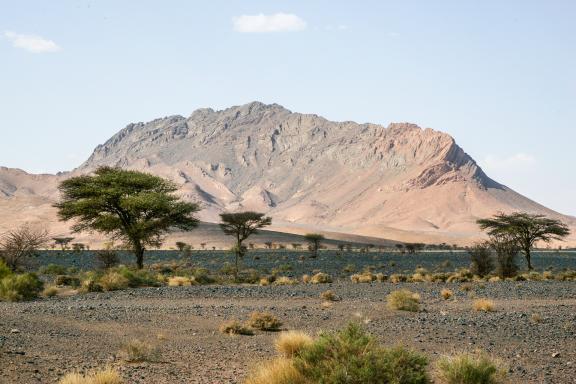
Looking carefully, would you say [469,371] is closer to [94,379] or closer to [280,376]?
[280,376]

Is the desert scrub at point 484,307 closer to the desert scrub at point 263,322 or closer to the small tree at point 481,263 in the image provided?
the desert scrub at point 263,322

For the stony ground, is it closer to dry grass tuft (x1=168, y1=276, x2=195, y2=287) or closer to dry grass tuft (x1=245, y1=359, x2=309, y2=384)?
dry grass tuft (x1=245, y1=359, x2=309, y2=384)

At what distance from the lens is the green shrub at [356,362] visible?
8.52 meters

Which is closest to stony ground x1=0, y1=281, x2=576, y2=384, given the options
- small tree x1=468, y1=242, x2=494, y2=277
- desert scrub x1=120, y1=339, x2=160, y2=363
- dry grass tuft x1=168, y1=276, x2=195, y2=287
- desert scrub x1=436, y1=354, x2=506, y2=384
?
desert scrub x1=120, y1=339, x2=160, y2=363

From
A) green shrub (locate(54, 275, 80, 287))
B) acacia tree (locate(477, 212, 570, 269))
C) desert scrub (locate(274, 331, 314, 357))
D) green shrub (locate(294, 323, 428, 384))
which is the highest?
acacia tree (locate(477, 212, 570, 269))

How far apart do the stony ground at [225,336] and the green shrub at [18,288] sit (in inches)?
37.4

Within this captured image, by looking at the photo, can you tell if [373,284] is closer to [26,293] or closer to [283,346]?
[26,293]

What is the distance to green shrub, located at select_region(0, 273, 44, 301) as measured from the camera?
23.1m

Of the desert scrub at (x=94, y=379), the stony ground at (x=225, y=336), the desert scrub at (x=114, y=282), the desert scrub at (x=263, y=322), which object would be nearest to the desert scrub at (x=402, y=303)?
the stony ground at (x=225, y=336)

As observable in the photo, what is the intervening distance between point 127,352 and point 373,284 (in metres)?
21.7

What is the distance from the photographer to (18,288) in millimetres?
23875

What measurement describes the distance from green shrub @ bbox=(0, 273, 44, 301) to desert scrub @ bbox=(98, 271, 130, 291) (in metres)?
3.49

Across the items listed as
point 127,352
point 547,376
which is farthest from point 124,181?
point 547,376

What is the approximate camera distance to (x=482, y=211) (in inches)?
7382
